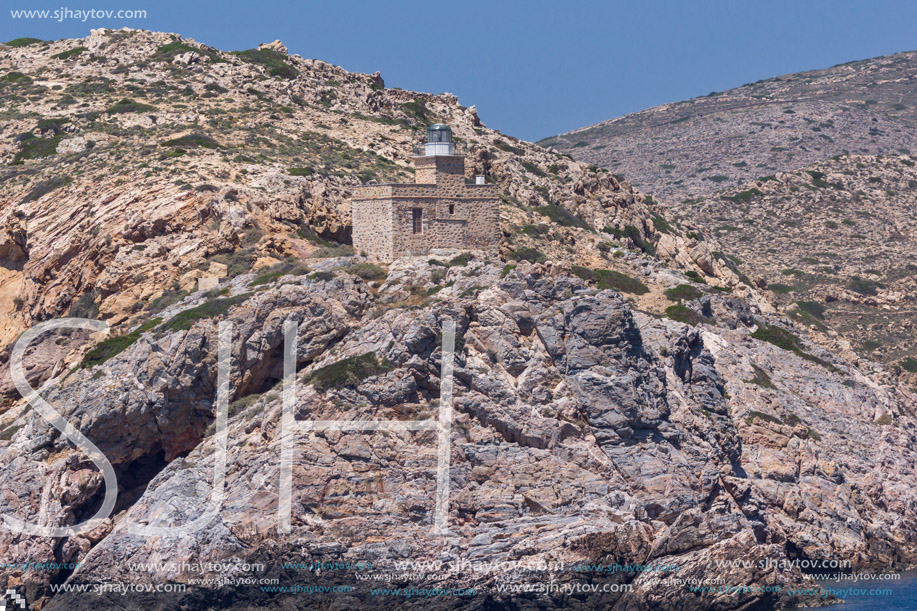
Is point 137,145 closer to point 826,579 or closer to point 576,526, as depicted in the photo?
point 576,526

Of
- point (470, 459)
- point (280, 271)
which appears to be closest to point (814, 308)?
point (280, 271)

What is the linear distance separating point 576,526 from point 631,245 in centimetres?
2795

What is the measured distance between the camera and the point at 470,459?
124 ft

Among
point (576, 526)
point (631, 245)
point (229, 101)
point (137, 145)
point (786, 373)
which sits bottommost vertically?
point (576, 526)

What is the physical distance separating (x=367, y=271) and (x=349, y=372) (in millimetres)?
6907

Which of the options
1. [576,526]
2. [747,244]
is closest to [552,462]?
[576,526]

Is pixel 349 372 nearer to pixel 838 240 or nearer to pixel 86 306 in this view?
pixel 86 306

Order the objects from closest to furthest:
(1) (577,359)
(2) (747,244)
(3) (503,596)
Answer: (3) (503,596) < (1) (577,359) < (2) (747,244)

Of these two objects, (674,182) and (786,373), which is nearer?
(786,373)

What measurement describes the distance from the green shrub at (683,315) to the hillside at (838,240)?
19.7 meters

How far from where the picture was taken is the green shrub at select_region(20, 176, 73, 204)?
53219mm

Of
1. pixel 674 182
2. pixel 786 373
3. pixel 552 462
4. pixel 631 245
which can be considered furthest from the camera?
pixel 674 182

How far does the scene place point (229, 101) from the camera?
217 ft

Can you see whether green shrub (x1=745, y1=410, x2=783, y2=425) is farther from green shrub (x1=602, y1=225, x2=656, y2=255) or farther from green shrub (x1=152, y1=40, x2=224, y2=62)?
green shrub (x1=152, y1=40, x2=224, y2=62)
